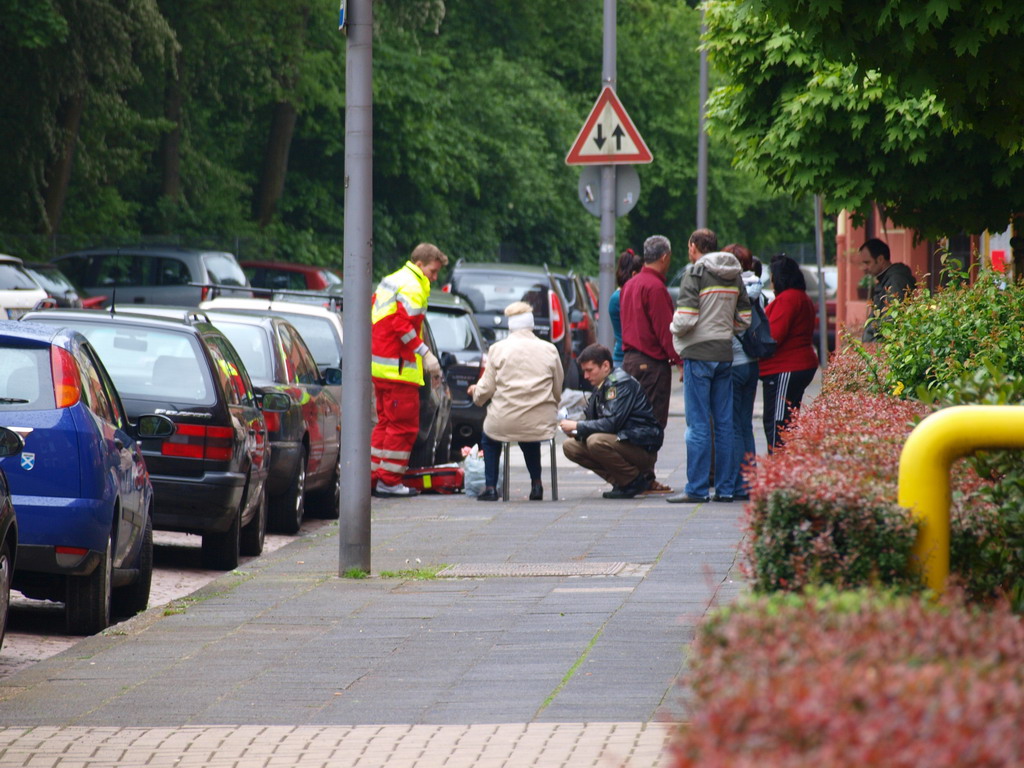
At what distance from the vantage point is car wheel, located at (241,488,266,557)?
37.3 ft

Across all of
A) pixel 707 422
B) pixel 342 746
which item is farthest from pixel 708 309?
pixel 342 746

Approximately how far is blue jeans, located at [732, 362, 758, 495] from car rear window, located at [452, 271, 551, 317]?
11.2 metres

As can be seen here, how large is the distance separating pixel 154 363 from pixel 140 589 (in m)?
1.98

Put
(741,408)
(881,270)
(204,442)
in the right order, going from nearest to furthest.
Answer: (204,442) → (741,408) → (881,270)

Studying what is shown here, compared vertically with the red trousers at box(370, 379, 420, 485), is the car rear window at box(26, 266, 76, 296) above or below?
above

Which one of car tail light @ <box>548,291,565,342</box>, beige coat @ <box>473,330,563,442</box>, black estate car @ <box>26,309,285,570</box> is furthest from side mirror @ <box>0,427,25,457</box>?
car tail light @ <box>548,291,565,342</box>

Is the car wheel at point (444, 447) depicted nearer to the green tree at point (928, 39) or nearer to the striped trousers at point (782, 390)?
the striped trousers at point (782, 390)

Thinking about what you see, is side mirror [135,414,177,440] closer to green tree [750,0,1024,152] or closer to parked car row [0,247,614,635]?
parked car row [0,247,614,635]

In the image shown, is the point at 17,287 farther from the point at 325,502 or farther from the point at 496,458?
the point at 496,458

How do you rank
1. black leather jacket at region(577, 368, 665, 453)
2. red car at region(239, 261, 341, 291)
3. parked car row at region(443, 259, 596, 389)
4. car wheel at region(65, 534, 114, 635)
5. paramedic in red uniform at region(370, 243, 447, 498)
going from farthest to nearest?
Answer: red car at region(239, 261, 341, 291), parked car row at region(443, 259, 596, 389), paramedic in red uniform at region(370, 243, 447, 498), black leather jacket at region(577, 368, 665, 453), car wheel at region(65, 534, 114, 635)

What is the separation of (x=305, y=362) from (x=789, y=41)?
18.1 feet

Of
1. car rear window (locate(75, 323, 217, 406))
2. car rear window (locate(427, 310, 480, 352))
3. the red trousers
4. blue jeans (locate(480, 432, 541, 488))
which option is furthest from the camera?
car rear window (locate(427, 310, 480, 352))

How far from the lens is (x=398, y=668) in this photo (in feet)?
22.0

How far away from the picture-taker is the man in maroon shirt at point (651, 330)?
13523 millimetres
